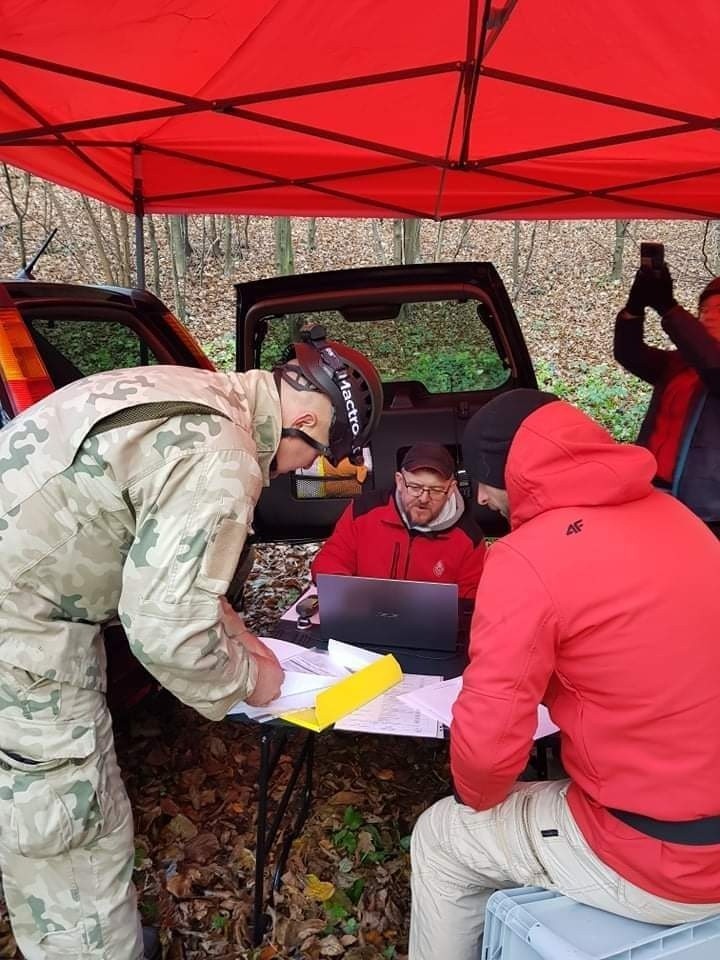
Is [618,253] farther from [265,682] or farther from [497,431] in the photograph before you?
[265,682]

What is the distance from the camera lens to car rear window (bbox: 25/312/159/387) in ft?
11.8

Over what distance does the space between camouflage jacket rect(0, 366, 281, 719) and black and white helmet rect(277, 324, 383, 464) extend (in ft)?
0.32

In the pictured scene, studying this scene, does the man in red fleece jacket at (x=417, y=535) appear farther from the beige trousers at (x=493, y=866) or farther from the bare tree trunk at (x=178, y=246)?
the bare tree trunk at (x=178, y=246)

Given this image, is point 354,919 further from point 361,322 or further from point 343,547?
point 361,322

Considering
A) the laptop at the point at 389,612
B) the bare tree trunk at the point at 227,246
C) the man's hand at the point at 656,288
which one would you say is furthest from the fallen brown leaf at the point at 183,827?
the bare tree trunk at the point at 227,246

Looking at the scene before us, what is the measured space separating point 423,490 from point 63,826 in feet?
6.46

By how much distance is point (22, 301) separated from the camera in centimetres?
292

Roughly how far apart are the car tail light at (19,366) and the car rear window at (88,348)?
2.50ft

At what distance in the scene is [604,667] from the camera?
1690mm

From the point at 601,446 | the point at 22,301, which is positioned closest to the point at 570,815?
the point at 601,446

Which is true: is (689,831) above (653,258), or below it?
below

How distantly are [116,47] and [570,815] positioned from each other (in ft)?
10.2

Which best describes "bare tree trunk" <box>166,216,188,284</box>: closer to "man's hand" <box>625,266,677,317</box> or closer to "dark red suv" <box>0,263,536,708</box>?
"dark red suv" <box>0,263,536,708</box>

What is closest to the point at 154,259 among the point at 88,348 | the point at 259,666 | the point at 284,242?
the point at 284,242
